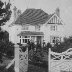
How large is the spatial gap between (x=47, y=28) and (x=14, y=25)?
7.94 metres

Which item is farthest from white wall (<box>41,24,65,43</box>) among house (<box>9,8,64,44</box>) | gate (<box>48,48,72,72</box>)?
gate (<box>48,48,72,72</box>)

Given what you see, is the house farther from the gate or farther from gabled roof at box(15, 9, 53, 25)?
the gate

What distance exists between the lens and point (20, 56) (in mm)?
13789

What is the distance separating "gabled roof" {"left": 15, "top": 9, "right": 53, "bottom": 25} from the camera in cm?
4969

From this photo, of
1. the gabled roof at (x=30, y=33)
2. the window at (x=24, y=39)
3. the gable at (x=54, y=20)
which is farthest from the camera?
the window at (x=24, y=39)

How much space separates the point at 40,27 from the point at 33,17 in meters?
2.93

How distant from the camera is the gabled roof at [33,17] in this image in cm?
4969

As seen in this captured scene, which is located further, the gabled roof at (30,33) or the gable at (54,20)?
the gabled roof at (30,33)

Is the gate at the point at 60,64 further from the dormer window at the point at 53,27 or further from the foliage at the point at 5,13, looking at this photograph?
the dormer window at the point at 53,27

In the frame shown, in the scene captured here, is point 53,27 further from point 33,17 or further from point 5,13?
point 5,13

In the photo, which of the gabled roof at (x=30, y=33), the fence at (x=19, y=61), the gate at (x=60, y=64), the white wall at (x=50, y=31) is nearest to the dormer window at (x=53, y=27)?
the white wall at (x=50, y=31)

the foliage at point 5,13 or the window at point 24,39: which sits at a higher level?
the foliage at point 5,13

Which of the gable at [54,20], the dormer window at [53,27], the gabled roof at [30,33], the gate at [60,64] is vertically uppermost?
the gable at [54,20]

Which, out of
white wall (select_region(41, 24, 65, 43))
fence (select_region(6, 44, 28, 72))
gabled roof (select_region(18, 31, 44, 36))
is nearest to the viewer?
fence (select_region(6, 44, 28, 72))
